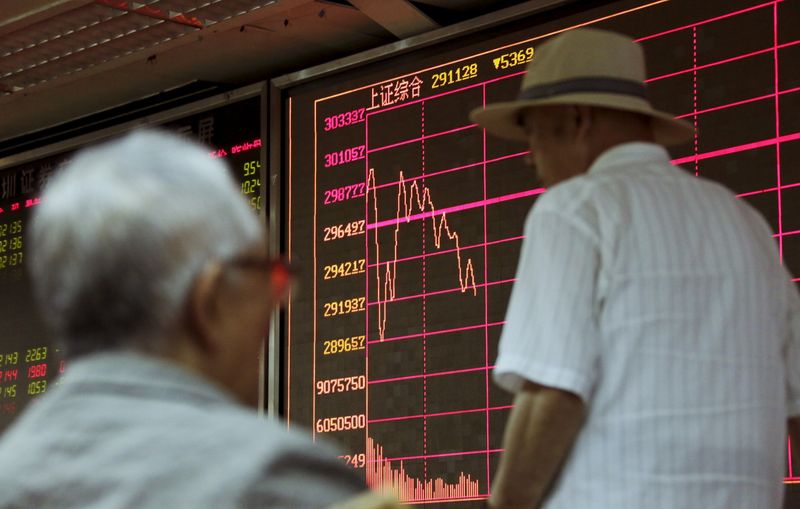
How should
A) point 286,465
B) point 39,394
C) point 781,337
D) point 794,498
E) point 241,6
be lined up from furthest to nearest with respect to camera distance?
point 39,394 → point 241,6 → point 794,498 → point 781,337 → point 286,465

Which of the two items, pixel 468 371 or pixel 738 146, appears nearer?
pixel 738 146

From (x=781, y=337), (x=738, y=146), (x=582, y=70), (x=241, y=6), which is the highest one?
(x=241, y=6)

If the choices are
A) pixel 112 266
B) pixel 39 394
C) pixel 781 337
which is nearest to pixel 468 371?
pixel 39 394

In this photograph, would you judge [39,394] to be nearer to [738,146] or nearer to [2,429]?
[2,429]

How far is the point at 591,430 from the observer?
1614 millimetres

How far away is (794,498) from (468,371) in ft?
3.08

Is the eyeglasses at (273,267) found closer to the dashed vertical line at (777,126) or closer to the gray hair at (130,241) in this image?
the gray hair at (130,241)

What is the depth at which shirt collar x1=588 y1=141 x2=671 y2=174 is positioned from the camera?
1.73 metres

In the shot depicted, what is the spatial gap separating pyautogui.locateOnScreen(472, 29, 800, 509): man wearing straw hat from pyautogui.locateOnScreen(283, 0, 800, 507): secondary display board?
1603 mm

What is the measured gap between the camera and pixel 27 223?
Result: 5090 millimetres

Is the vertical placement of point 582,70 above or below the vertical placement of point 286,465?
above

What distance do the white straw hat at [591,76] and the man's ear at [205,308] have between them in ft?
Answer: 3.14

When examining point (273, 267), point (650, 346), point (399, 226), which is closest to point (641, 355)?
point (650, 346)

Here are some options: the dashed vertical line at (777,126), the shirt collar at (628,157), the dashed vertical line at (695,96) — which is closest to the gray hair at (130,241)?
the shirt collar at (628,157)
